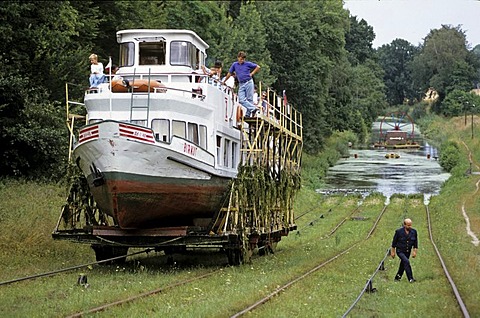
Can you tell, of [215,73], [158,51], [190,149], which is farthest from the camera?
[215,73]

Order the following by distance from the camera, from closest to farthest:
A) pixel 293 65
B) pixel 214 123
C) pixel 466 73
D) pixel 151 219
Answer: pixel 151 219 → pixel 214 123 → pixel 293 65 → pixel 466 73

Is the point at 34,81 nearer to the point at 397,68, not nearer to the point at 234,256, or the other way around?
the point at 234,256

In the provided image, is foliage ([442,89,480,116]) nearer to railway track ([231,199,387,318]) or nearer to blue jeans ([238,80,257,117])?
railway track ([231,199,387,318])

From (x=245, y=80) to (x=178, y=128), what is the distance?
3.20 meters

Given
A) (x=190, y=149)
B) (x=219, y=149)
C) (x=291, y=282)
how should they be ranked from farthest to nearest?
(x=219, y=149) → (x=190, y=149) → (x=291, y=282)

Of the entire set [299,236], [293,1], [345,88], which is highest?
[293,1]

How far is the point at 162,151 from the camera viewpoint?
16703 millimetres

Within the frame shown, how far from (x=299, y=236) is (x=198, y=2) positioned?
102 feet

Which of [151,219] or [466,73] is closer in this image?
[151,219]

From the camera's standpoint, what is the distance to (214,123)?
19.1 m

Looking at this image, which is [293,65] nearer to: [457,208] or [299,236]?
[457,208]

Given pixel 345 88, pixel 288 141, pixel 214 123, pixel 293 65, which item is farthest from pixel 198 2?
pixel 214 123

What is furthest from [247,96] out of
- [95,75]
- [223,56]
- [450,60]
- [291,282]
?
[450,60]

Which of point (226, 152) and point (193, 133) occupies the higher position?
point (193, 133)
